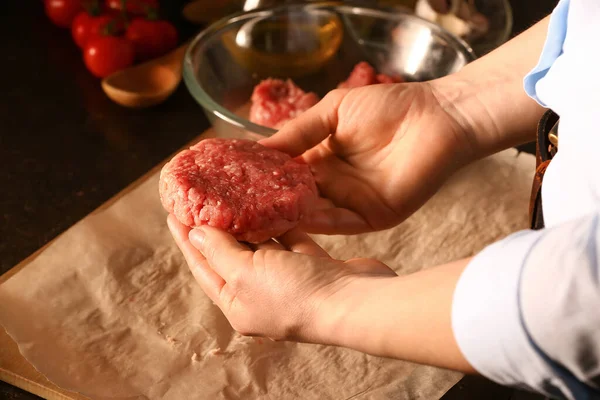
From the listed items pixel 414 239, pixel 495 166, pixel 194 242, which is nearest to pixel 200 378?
pixel 194 242

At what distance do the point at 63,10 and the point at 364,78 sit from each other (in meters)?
1.03

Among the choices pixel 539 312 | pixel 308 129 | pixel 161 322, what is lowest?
pixel 161 322

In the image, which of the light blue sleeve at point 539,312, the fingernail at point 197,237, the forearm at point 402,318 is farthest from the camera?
the fingernail at point 197,237

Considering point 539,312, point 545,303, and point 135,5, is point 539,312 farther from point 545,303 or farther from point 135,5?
point 135,5

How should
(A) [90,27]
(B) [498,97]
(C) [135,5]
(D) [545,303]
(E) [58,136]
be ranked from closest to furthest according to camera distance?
(D) [545,303], (B) [498,97], (E) [58,136], (A) [90,27], (C) [135,5]

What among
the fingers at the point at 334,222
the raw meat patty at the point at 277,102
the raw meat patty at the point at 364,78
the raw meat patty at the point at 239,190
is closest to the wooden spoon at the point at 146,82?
the raw meat patty at the point at 277,102

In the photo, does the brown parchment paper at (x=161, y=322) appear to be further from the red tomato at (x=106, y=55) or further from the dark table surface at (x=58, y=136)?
the red tomato at (x=106, y=55)

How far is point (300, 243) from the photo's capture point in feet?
3.50

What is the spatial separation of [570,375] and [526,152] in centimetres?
112

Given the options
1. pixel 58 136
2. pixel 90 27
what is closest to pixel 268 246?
pixel 58 136

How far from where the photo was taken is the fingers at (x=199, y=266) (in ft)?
3.29

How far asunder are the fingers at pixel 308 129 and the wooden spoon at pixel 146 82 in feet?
2.28

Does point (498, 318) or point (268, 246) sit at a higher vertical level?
point (498, 318)

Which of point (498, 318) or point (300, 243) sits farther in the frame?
point (300, 243)
